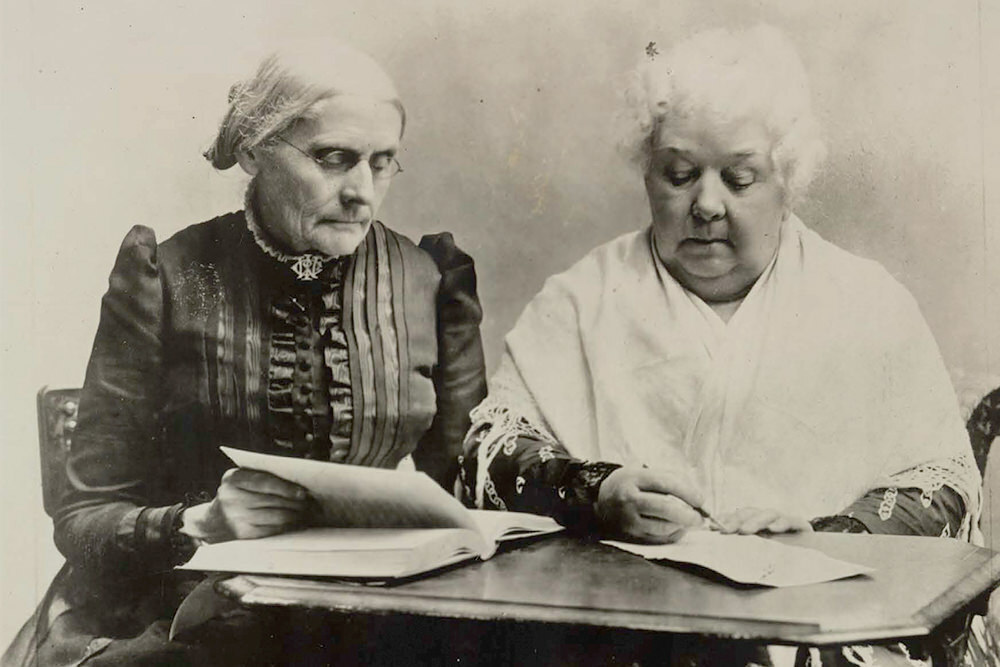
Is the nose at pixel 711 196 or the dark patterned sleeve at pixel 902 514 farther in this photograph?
the nose at pixel 711 196

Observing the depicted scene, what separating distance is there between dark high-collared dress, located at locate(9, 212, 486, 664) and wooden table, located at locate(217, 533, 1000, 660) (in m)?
0.44

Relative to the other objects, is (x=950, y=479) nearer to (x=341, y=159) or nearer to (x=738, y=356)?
(x=738, y=356)

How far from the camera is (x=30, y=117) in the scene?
216 centimetres

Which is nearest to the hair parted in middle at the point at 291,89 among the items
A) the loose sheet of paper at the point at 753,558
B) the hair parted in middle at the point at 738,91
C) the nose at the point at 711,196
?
the hair parted in middle at the point at 738,91

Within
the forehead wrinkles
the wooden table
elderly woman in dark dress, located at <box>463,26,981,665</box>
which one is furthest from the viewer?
the forehead wrinkles

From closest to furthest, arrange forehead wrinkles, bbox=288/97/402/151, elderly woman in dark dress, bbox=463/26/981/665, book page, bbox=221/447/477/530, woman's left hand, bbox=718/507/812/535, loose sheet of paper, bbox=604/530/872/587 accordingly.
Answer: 1. loose sheet of paper, bbox=604/530/872/587
2. book page, bbox=221/447/477/530
3. woman's left hand, bbox=718/507/812/535
4. elderly woman in dark dress, bbox=463/26/981/665
5. forehead wrinkles, bbox=288/97/402/151

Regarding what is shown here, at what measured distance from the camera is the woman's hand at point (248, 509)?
71.9 inches

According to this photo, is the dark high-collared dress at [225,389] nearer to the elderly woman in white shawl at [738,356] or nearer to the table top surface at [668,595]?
the elderly woman in white shawl at [738,356]

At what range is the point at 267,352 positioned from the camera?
2.04 m

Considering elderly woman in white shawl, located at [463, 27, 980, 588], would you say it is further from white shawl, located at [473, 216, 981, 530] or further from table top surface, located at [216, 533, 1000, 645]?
table top surface, located at [216, 533, 1000, 645]

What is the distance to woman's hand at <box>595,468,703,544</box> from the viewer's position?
1731mm

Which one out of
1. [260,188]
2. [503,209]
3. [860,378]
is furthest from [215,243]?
[860,378]

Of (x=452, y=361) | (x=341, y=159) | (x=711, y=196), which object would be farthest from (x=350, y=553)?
(x=711, y=196)

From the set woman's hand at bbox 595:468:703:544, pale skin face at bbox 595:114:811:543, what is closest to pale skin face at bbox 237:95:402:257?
pale skin face at bbox 595:114:811:543
